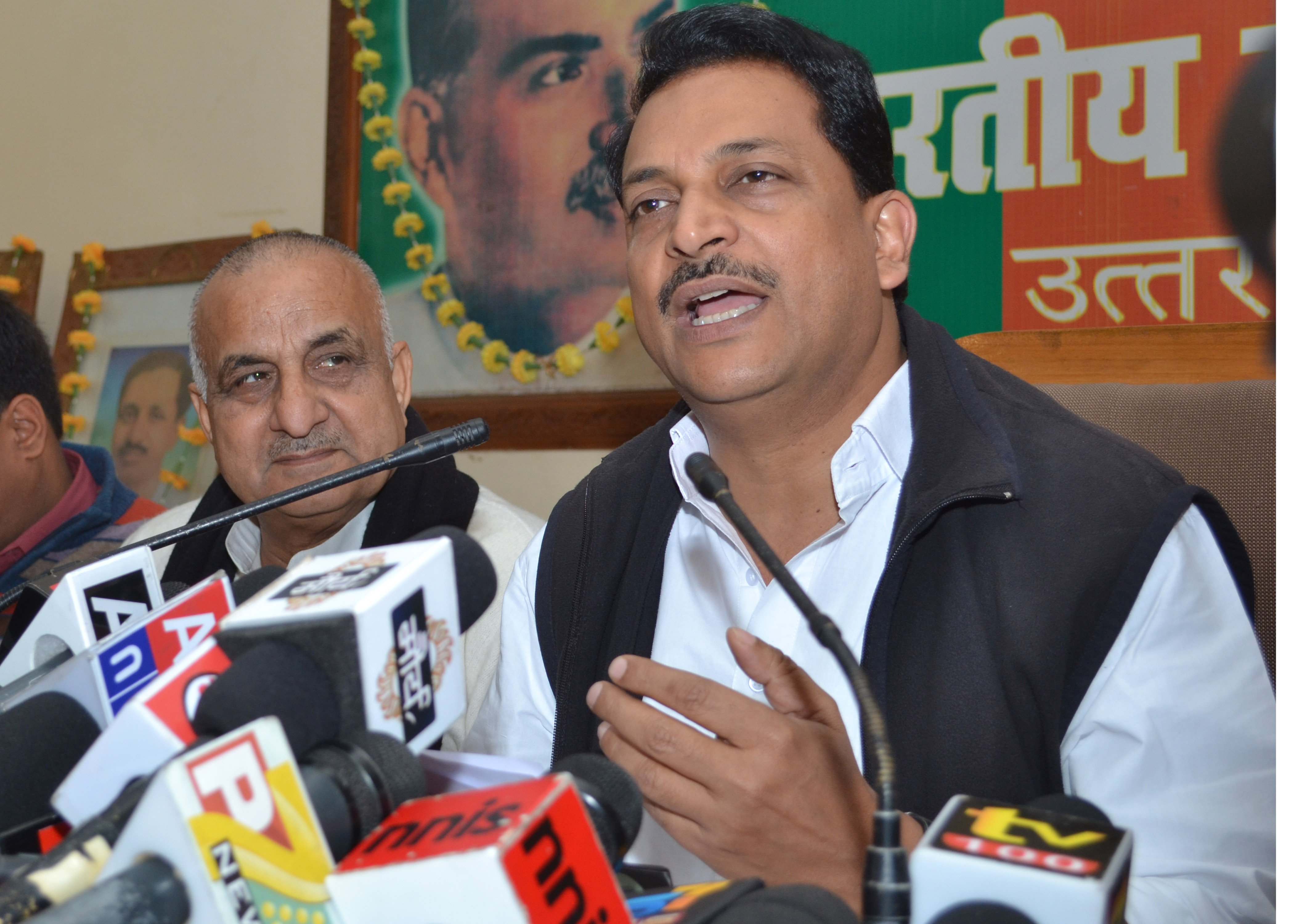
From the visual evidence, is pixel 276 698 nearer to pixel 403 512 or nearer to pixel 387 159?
pixel 403 512

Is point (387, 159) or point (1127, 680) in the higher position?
point (387, 159)

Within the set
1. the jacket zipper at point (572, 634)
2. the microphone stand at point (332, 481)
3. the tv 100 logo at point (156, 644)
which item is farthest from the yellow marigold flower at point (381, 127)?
the tv 100 logo at point (156, 644)

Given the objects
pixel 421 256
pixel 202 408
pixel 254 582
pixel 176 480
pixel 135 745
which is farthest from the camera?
pixel 176 480

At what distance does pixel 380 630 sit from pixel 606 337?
198cm

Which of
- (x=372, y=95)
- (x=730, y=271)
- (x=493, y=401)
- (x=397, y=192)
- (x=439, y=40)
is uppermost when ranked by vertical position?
(x=439, y=40)

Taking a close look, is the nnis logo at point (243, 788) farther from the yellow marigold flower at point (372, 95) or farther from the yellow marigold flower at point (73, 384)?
the yellow marigold flower at point (73, 384)

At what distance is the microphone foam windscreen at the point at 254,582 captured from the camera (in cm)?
79

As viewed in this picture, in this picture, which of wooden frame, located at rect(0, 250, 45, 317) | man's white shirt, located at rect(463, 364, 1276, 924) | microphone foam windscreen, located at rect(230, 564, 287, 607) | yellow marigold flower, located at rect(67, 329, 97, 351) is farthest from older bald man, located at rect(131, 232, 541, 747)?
wooden frame, located at rect(0, 250, 45, 317)

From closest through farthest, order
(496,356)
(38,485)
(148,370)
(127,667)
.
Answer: (127,667) → (38,485) → (496,356) → (148,370)

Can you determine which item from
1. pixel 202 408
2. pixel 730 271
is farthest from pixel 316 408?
pixel 730 271

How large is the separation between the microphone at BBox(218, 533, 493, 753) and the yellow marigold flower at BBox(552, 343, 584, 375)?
1.92 m

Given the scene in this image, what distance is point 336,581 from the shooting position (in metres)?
0.58

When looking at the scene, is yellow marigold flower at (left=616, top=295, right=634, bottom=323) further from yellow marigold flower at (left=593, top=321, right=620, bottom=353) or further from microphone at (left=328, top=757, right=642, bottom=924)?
microphone at (left=328, top=757, right=642, bottom=924)

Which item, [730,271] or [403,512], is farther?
[403,512]
